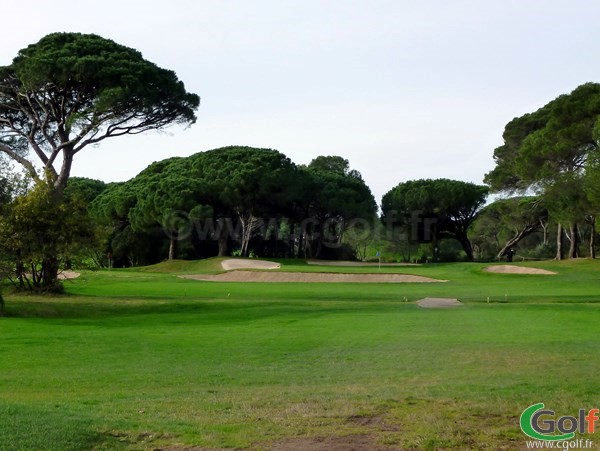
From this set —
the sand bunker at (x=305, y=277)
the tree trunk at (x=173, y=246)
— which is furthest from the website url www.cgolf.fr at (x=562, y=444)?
the tree trunk at (x=173, y=246)

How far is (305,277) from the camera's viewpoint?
5162 centimetres

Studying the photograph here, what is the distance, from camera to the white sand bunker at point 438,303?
29.7 meters

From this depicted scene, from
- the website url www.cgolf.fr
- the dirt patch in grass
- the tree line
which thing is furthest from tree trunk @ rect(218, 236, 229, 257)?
the website url www.cgolf.fr

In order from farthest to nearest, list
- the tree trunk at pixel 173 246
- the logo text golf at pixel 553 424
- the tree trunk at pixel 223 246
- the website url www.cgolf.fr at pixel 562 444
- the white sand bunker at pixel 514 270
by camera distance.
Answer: the tree trunk at pixel 223 246, the tree trunk at pixel 173 246, the white sand bunker at pixel 514 270, the logo text golf at pixel 553 424, the website url www.cgolf.fr at pixel 562 444

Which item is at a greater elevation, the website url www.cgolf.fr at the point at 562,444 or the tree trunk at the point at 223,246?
the tree trunk at the point at 223,246

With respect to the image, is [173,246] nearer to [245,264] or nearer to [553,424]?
[245,264]

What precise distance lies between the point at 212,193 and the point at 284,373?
2348 inches

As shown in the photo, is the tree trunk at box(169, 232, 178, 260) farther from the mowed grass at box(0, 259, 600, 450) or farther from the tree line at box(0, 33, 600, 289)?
the mowed grass at box(0, 259, 600, 450)

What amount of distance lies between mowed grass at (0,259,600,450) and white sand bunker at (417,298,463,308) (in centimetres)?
109

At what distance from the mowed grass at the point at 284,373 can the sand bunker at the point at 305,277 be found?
63.1 ft

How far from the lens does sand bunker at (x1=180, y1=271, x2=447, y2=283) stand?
49.0 metres

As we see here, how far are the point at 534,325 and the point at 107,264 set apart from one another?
70.2 meters

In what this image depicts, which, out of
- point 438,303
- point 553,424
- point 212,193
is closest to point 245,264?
point 212,193

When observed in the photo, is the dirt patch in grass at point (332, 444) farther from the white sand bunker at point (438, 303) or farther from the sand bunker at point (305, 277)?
the sand bunker at point (305, 277)
